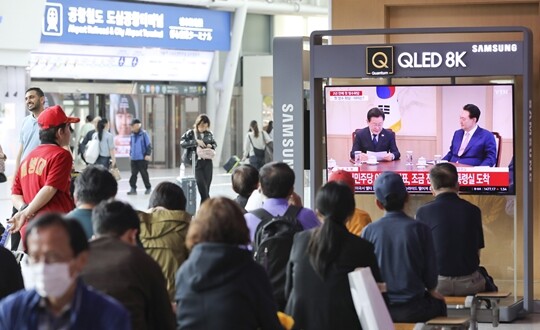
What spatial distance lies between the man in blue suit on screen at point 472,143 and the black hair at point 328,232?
4277mm

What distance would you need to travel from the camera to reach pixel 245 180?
7.57 metres

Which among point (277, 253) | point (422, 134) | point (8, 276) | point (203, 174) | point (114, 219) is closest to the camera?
point (114, 219)

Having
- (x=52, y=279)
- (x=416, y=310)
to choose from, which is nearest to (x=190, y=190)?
(x=416, y=310)

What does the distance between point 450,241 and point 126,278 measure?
13.3 feet

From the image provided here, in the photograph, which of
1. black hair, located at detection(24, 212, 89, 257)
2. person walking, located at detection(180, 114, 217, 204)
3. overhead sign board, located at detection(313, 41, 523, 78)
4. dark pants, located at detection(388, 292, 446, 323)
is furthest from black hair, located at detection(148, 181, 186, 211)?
person walking, located at detection(180, 114, 217, 204)

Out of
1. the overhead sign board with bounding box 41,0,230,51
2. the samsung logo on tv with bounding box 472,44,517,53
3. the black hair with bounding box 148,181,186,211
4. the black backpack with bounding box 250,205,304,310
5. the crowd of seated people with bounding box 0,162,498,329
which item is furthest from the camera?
the overhead sign board with bounding box 41,0,230,51

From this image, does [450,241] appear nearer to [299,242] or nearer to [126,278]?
[299,242]

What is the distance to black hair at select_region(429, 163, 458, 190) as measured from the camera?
7.85m

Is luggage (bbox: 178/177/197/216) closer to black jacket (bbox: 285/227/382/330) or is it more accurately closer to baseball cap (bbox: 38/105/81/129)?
baseball cap (bbox: 38/105/81/129)

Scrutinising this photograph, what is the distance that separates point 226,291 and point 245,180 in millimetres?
3170

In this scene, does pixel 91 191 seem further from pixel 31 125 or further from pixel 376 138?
pixel 376 138

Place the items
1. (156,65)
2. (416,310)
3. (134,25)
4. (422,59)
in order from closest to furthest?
1. (416,310)
2. (422,59)
3. (134,25)
4. (156,65)

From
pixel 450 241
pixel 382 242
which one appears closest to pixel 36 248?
pixel 382 242

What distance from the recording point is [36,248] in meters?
3.22
